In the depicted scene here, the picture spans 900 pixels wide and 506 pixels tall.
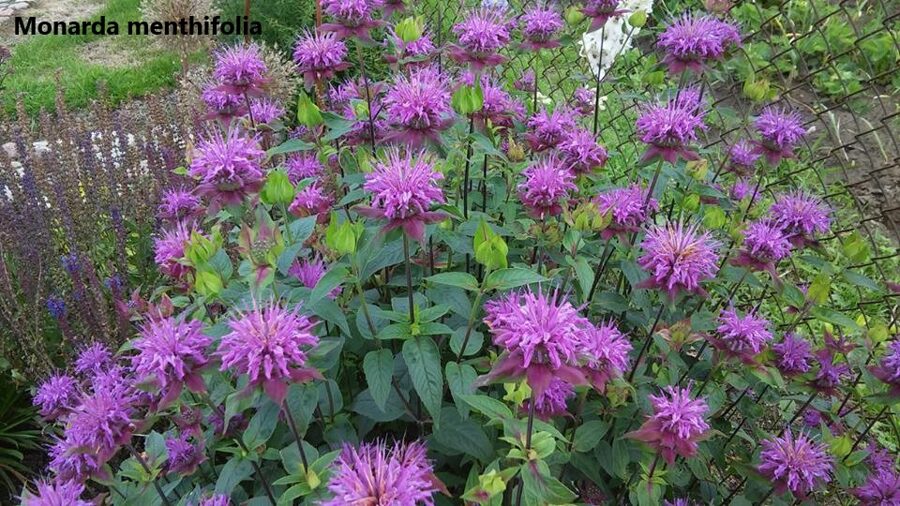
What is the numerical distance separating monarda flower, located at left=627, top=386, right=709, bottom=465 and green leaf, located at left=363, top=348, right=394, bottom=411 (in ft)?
1.44

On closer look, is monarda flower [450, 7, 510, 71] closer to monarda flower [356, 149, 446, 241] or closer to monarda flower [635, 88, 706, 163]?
monarda flower [635, 88, 706, 163]

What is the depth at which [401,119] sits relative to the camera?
1.40 meters

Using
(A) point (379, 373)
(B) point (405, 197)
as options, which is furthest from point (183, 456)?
(B) point (405, 197)

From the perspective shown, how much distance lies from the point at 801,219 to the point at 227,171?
1.22 meters

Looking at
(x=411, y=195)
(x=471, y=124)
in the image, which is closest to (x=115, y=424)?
(x=411, y=195)

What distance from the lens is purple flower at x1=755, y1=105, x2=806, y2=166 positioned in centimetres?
166

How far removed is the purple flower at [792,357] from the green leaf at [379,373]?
3.06ft

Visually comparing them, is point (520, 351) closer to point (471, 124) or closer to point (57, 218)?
point (471, 124)

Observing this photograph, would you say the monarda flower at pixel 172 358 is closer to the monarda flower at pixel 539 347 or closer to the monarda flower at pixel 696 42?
the monarda flower at pixel 539 347

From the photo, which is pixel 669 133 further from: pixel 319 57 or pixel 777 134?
pixel 319 57

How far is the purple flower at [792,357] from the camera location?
5.23ft

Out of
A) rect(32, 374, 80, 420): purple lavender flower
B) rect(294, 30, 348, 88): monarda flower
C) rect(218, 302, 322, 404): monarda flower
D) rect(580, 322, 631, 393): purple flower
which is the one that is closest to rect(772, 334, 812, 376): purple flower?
rect(580, 322, 631, 393): purple flower

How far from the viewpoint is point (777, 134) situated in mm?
1679

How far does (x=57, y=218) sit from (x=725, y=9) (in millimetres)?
2367
